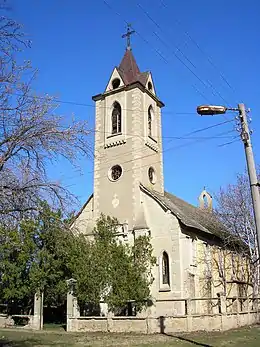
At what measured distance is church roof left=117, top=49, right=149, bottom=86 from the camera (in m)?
34.7

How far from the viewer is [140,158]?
102 ft

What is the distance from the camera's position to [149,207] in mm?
29406

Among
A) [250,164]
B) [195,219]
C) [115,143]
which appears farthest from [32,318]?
[250,164]

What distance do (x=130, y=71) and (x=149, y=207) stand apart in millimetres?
→ 13306

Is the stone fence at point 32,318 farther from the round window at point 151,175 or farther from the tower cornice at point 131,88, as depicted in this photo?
the tower cornice at point 131,88

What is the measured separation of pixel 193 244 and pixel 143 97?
12.9m

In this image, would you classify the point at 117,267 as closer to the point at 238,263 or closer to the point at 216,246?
the point at 216,246

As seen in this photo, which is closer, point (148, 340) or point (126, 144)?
point (148, 340)

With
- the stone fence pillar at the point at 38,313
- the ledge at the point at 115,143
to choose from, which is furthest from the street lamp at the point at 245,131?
the ledge at the point at 115,143

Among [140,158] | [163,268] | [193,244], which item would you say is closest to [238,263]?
[193,244]

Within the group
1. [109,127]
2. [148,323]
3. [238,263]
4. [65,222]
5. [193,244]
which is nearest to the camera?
[65,222]

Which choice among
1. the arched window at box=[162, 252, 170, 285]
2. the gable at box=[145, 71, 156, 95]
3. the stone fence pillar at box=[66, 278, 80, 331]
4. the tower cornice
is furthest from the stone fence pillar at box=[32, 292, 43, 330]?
the gable at box=[145, 71, 156, 95]

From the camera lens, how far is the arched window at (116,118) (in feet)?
109

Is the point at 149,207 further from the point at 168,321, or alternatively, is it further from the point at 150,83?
the point at 150,83
